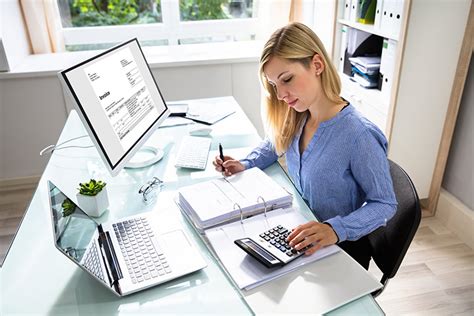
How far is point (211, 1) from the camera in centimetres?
306

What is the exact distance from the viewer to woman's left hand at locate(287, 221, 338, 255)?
0.97 metres

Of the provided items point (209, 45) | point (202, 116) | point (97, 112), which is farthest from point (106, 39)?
point (97, 112)

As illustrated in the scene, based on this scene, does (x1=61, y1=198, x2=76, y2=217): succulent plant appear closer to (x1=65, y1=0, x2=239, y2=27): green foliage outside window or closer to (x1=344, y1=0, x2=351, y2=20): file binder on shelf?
(x1=344, y1=0, x2=351, y2=20): file binder on shelf

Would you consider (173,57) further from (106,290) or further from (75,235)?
(106,290)

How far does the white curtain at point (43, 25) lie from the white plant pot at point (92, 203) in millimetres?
2042

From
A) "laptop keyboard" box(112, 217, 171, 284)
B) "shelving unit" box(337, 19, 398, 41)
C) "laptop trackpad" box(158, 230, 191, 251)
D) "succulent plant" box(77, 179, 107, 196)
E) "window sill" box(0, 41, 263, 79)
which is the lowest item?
"laptop trackpad" box(158, 230, 191, 251)

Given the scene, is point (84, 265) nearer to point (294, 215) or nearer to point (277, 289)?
point (277, 289)

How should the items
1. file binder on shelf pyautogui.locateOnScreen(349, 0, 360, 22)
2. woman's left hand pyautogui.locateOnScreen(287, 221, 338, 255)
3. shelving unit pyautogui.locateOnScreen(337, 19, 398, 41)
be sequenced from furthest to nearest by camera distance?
file binder on shelf pyautogui.locateOnScreen(349, 0, 360, 22) < shelving unit pyautogui.locateOnScreen(337, 19, 398, 41) < woman's left hand pyautogui.locateOnScreen(287, 221, 338, 255)

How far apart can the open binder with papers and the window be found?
6.96ft

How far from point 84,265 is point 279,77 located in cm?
72

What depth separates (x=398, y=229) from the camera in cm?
114

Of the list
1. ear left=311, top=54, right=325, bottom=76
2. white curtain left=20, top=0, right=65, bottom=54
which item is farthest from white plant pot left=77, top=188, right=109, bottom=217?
white curtain left=20, top=0, right=65, bottom=54

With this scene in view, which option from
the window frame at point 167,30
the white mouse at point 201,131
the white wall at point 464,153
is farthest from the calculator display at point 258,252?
the window frame at point 167,30

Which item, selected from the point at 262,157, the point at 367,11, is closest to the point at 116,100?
the point at 262,157
